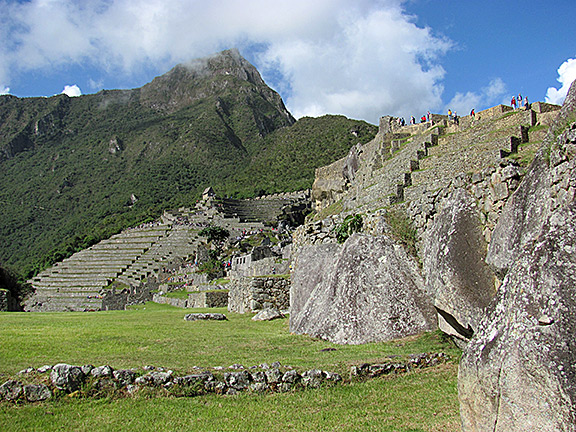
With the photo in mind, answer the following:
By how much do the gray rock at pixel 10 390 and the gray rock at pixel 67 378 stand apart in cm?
39

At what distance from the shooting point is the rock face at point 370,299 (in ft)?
29.2

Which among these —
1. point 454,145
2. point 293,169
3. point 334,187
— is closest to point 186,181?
point 293,169

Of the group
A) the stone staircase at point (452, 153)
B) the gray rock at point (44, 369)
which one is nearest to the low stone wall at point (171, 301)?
the stone staircase at point (452, 153)

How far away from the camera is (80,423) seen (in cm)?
532

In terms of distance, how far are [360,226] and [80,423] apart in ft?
30.3

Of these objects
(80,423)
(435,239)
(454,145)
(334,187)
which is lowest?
(80,423)

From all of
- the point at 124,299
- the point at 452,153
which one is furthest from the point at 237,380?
the point at 124,299

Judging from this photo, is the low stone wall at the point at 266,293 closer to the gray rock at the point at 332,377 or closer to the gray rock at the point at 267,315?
the gray rock at the point at 267,315

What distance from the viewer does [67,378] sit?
236 inches

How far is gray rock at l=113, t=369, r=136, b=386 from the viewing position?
20.4ft

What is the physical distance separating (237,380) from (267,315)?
7562mm

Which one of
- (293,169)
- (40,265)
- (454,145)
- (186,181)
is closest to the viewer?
Result: (454,145)

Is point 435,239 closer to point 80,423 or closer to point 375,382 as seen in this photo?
point 375,382

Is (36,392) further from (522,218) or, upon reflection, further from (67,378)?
(522,218)
